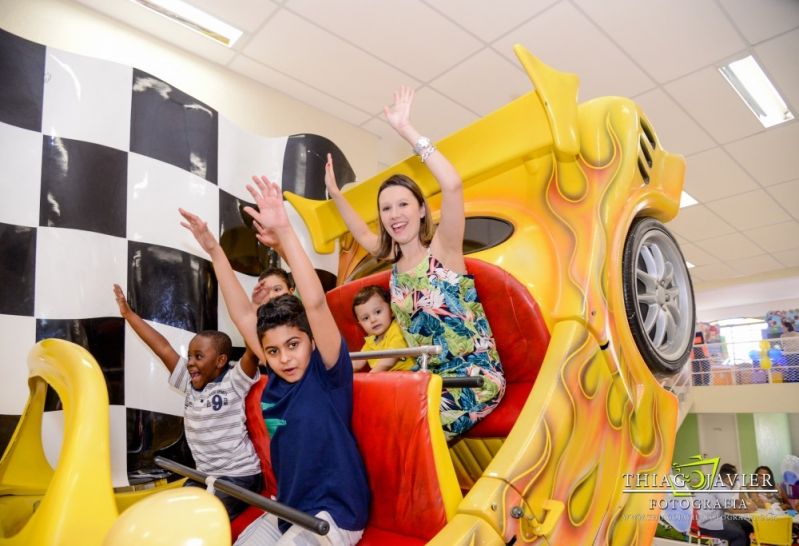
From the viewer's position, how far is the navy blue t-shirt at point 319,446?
1.06 metres

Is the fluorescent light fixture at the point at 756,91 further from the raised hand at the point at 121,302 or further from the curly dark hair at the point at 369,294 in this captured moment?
the raised hand at the point at 121,302

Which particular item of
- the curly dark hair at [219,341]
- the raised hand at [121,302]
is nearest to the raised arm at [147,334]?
the raised hand at [121,302]

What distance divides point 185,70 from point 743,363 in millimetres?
7617

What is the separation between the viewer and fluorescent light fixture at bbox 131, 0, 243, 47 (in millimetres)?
2350

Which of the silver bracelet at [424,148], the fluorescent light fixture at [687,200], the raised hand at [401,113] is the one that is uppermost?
the fluorescent light fixture at [687,200]

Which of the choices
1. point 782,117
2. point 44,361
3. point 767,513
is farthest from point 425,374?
point 767,513

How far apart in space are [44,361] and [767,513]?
5707mm

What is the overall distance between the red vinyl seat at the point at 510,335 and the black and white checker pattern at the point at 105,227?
961mm

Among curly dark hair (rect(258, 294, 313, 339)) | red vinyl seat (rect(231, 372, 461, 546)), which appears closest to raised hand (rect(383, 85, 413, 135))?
curly dark hair (rect(258, 294, 313, 339))

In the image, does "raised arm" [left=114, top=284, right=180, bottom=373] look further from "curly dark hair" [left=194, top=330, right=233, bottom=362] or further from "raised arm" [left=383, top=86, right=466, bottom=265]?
"raised arm" [left=383, top=86, right=466, bottom=265]

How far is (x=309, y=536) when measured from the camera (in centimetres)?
104

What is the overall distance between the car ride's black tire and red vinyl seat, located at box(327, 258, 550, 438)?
0.93 feet

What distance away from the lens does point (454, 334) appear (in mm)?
1375

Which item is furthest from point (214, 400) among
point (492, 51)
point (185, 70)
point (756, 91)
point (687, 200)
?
point (687, 200)
